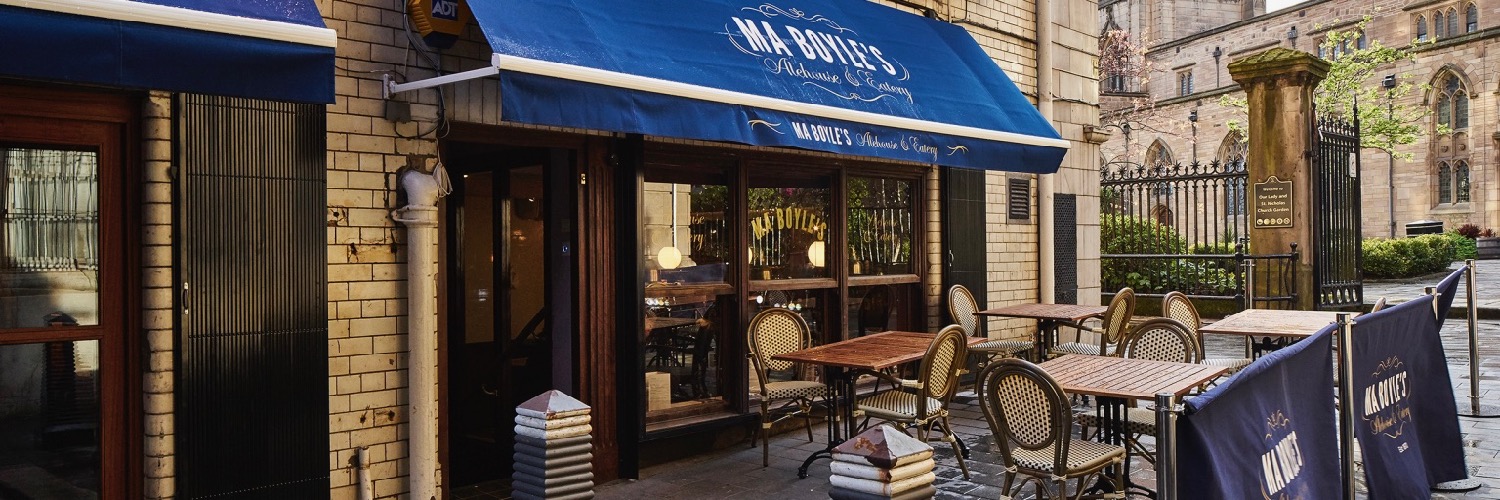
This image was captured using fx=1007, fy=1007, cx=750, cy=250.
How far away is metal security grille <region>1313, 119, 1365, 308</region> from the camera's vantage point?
13.1 metres

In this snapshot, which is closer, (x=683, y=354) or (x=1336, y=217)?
(x=683, y=354)

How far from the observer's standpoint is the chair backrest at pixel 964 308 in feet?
28.2

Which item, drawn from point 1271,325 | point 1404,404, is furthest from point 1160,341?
point 1271,325

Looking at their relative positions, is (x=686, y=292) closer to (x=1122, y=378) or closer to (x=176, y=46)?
(x=1122, y=378)

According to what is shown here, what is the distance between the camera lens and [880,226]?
8.53 m

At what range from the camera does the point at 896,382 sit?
258 inches

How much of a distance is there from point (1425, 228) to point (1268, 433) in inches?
1495

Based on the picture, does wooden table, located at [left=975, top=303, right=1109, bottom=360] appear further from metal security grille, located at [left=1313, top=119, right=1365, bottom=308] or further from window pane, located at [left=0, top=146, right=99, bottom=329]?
window pane, located at [left=0, top=146, right=99, bottom=329]

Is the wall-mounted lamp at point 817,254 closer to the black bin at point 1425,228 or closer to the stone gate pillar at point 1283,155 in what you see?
the stone gate pillar at point 1283,155

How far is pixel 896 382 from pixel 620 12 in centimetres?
291

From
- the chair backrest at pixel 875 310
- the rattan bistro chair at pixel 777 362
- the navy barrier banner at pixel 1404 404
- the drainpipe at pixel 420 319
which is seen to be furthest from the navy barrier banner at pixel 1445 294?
the drainpipe at pixel 420 319

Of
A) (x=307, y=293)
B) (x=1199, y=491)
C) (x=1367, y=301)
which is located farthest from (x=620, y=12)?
(x=1367, y=301)

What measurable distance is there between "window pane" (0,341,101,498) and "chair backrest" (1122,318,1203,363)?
581 cm

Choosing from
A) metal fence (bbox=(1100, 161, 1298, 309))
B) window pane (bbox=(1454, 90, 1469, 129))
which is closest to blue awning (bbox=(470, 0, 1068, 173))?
metal fence (bbox=(1100, 161, 1298, 309))
